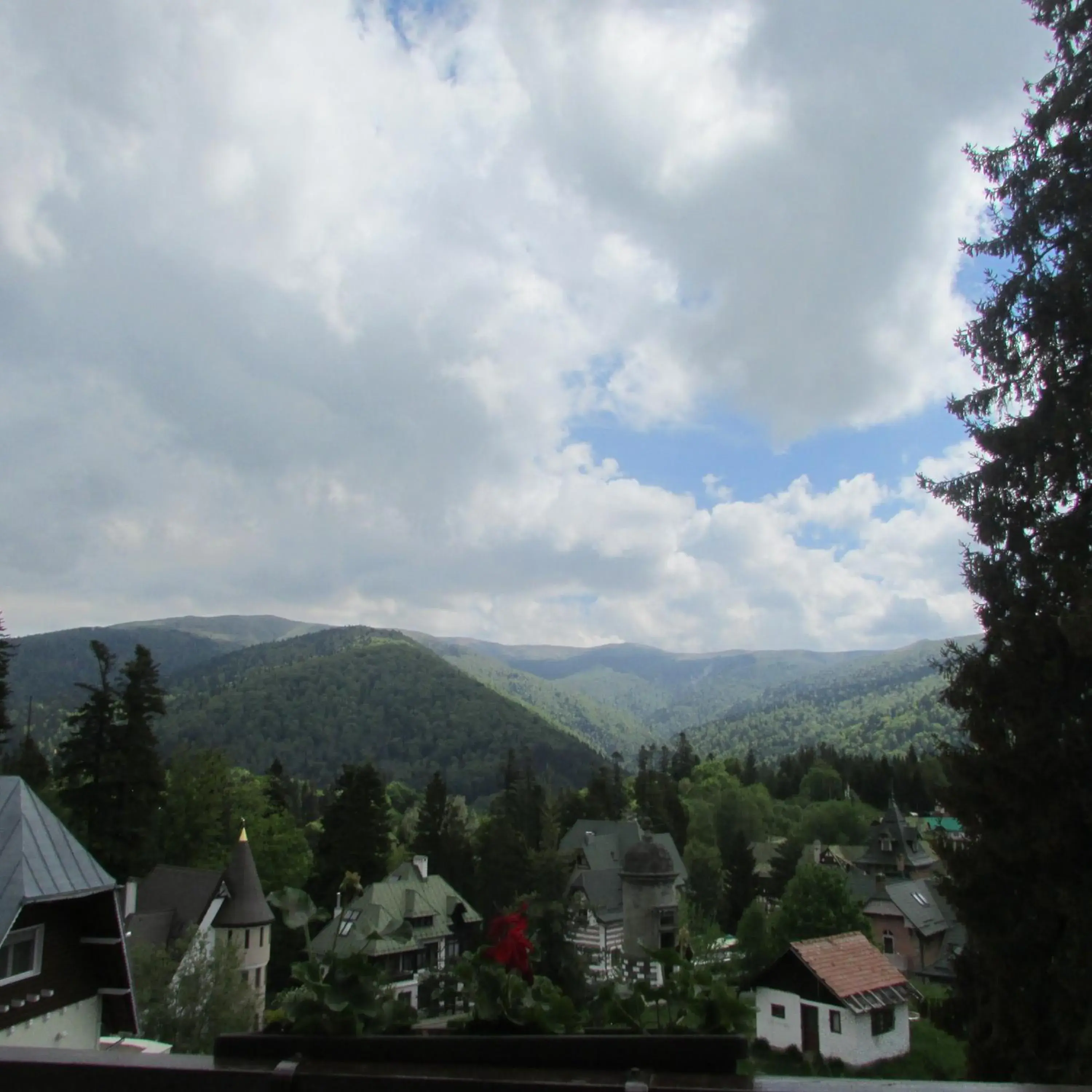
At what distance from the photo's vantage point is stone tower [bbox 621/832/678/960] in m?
34.3

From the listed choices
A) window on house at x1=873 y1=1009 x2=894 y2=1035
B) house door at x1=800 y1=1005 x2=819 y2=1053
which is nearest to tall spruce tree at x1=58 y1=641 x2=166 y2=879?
house door at x1=800 y1=1005 x2=819 y2=1053

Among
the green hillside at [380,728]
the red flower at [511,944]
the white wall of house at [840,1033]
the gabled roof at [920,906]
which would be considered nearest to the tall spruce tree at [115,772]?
the white wall of house at [840,1033]

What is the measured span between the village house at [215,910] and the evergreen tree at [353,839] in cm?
731

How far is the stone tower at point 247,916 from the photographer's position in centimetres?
2709

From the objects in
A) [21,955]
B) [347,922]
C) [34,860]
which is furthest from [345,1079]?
[21,955]

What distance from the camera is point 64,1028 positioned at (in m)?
10.7

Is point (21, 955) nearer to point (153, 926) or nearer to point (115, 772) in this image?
point (153, 926)

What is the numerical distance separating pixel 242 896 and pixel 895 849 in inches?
1944

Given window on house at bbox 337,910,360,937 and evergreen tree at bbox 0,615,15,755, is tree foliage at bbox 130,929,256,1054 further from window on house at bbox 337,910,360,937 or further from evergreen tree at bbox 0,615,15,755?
window on house at bbox 337,910,360,937

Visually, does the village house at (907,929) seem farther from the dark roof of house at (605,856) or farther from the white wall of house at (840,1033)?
the white wall of house at (840,1033)

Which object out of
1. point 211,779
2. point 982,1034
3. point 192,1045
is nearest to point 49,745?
point 211,779

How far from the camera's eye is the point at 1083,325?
9172 millimetres

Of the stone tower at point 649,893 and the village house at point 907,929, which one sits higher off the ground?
the stone tower at point 649,893

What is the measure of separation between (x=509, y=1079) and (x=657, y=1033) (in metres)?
→ 0.61
